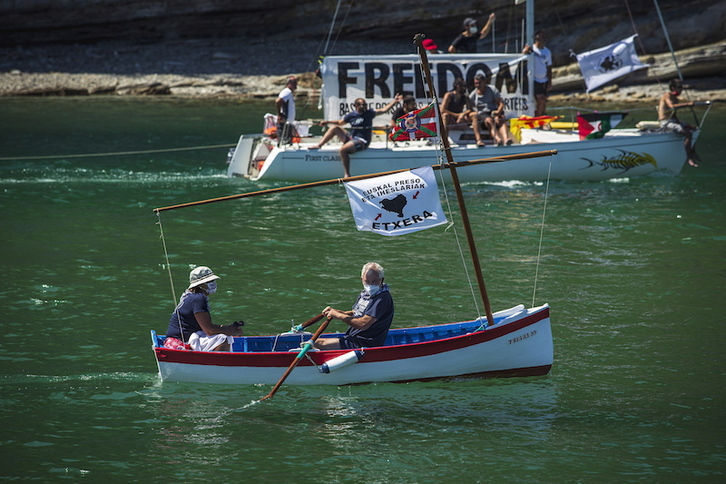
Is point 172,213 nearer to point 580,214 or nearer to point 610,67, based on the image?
point 580,214

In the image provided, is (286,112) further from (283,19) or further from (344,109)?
(283,19)

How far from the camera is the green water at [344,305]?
31.7ft

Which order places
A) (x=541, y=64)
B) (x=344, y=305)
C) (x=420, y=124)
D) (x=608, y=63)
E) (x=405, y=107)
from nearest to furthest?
(x=420, y=124) < (x=344, y=305) < (x=405, y=107) < (x=608, y=63) < (x=541, y=64)

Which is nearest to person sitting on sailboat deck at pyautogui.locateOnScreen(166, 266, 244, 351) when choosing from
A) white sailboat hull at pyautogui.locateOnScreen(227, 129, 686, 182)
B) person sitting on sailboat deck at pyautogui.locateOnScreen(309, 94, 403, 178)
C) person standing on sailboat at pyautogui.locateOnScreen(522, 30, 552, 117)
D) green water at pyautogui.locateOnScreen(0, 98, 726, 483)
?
green water at pyautogui.locateOnScreen(0, 98, 726, 483)

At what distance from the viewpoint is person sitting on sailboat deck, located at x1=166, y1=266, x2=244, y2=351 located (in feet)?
36.5

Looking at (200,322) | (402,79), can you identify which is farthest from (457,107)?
(200,322)

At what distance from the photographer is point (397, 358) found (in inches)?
446

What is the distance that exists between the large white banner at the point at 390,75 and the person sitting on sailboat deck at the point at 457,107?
979 mm

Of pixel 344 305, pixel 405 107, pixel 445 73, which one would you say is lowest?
pixel 344 305

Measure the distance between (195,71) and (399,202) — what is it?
109ft

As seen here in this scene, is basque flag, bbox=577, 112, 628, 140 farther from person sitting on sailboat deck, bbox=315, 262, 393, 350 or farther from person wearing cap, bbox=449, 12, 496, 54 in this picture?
person sitting on sailboat deck, bbox=315, 262, 393, 350

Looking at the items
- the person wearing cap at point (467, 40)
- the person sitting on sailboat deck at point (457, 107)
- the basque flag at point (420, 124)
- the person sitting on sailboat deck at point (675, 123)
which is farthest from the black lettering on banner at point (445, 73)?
the basque flag at point (420, 124)

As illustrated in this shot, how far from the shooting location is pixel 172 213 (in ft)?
69.1

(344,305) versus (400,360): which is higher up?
(344,305)
